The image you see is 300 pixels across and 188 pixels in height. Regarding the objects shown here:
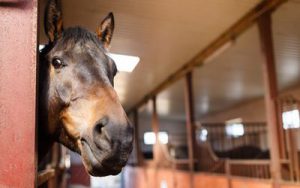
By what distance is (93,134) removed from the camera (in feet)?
3.42

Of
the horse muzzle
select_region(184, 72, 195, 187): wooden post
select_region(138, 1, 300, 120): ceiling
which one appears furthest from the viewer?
select_region(184, 72, 195, 187): wooden post

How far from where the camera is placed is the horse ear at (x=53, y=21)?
1.30 metres

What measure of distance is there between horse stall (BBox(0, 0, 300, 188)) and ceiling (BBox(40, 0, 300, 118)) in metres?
0.02

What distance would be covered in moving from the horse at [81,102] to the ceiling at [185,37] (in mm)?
984

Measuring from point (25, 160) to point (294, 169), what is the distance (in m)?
2.87

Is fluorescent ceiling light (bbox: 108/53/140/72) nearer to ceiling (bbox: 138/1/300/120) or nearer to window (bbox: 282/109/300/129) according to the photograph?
ceiling (bbox: 138/1/300/120)

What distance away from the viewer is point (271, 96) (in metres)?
3.48

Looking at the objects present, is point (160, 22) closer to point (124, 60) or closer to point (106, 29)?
point (124, 60)

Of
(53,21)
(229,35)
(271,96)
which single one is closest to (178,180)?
(229,35)

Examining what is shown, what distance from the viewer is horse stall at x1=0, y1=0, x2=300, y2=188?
1042mm

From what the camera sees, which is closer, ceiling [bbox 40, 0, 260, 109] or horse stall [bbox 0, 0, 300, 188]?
horse stall [bbox 0, 0, 300, 188]

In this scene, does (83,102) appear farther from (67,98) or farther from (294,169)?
(294,169)

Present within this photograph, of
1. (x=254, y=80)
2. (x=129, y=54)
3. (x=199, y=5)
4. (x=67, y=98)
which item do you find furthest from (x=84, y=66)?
(x=254, y=80)

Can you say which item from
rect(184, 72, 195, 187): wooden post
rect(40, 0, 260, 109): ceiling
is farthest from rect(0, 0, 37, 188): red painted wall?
rect(184, 72, 195, 187): wooden post
